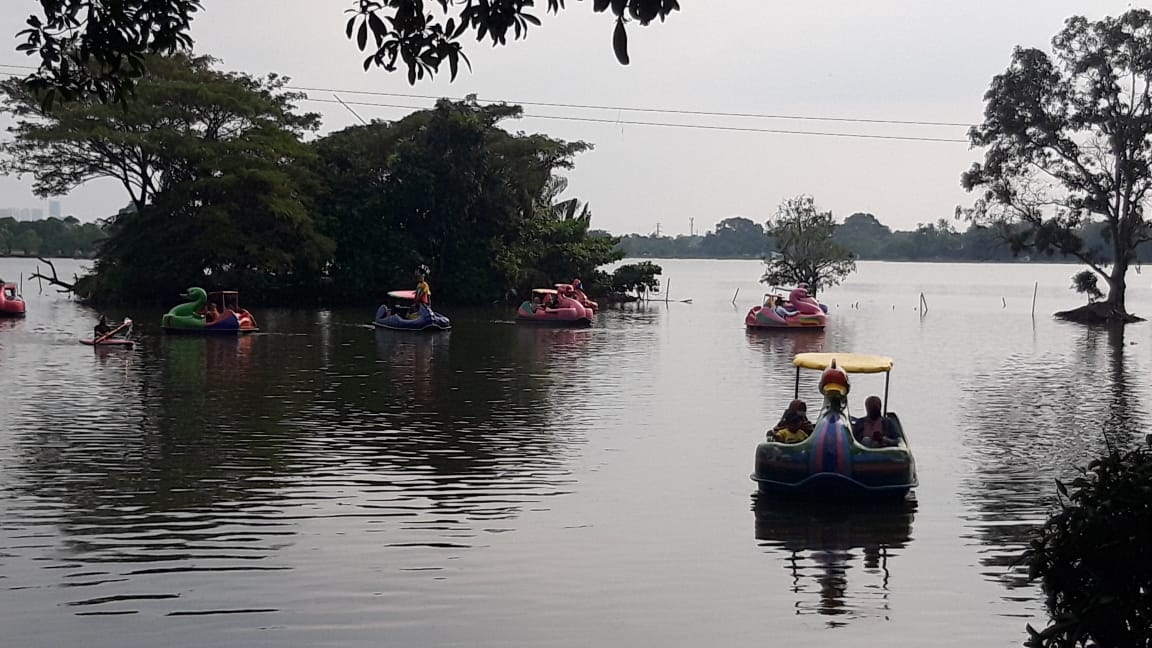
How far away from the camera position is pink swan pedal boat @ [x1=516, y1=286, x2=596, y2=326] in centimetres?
4941

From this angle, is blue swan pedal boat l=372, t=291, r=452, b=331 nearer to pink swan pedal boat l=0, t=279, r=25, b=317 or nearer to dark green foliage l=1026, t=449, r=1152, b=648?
pink swan pedal boat l=0, t=279, r=25, b=317

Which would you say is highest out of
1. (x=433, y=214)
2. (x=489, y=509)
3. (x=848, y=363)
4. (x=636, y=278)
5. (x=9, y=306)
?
(x=433, y=214)

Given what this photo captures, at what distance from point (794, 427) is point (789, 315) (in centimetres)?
3407

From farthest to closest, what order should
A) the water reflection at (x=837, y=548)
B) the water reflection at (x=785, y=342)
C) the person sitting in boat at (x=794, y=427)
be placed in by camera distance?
the water reflection at (x=785, y=342), the person sitting in boat at (x=794, y=427), the water reflection at (x=837, y=548)

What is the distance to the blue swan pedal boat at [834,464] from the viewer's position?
Answer: 14.8 metres

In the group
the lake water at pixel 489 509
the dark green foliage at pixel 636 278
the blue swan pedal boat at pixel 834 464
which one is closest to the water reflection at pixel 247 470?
the lake water at pixel 489 509

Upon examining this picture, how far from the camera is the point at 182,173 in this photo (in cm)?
5831

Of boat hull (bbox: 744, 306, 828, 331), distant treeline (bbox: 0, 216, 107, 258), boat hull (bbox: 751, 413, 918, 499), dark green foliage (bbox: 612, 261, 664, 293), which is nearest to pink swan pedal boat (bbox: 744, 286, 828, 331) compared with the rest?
boat hull (bbox: 744, 306, 828, 331)

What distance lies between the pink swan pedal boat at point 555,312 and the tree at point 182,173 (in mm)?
13021

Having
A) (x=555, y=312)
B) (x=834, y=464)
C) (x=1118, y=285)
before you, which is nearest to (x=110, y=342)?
(x=555, y=312)

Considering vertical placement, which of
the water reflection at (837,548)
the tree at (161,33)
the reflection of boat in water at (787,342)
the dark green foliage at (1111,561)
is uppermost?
the tree at (161,33)

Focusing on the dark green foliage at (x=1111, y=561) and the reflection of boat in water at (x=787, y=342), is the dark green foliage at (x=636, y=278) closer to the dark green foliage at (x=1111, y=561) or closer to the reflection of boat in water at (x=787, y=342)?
the reflection of boat in water at (x=787, y=342)

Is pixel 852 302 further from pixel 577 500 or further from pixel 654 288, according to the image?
pixel 577 500

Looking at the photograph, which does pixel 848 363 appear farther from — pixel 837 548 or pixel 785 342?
pixel 785 342
